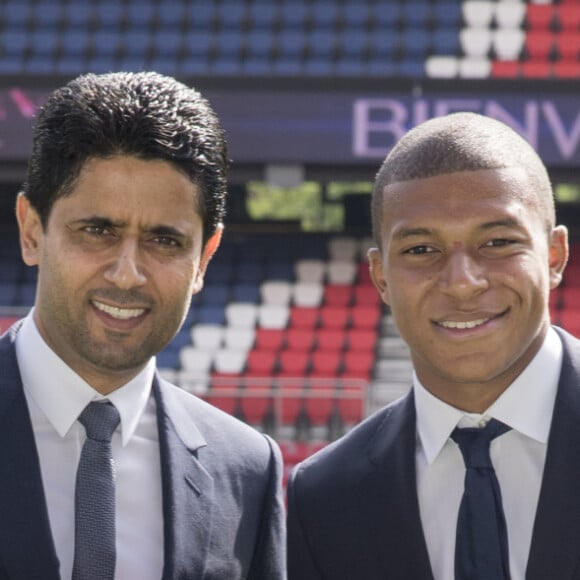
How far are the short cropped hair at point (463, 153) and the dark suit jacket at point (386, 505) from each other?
43cm

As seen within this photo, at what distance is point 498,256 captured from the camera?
116 inches

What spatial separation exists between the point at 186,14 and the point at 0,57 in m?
2.28

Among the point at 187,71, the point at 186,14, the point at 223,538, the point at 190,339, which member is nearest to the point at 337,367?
the point at 190,339

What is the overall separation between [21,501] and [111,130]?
88 centimetres

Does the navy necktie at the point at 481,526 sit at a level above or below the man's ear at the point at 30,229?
below

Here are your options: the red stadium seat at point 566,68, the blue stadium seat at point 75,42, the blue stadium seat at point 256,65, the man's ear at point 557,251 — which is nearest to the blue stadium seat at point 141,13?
the blue stadium seat at point 75,42

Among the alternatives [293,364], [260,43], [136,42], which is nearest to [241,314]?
[293,364]

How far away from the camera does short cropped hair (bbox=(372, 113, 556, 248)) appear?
2.99 metres

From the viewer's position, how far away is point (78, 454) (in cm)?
299

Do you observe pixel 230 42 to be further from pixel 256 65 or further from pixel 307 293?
pixel 307 293

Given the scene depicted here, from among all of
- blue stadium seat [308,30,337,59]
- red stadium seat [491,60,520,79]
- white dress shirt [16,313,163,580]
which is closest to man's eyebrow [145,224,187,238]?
white dress shirt [16,313,163,580]

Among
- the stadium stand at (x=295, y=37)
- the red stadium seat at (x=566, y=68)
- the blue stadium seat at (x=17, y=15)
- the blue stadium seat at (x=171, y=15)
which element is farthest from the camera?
the blue stadium seat at (x=17, y=15)

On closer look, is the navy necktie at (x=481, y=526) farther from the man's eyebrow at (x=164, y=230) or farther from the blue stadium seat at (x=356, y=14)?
the blue stadium seat at (x=356, y=14)

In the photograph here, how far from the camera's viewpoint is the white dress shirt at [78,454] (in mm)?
2928
